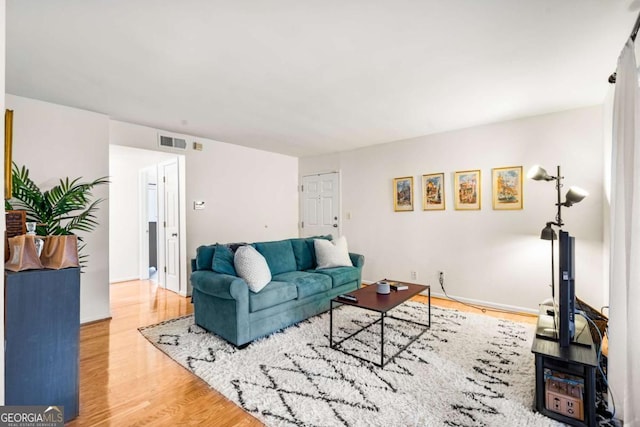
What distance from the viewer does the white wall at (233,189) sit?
4344 millimetres

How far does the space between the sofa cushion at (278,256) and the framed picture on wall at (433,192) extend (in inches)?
80.8

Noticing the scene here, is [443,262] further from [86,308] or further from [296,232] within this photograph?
[86,308]

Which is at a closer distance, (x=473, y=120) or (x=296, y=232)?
(x=473, y=120)

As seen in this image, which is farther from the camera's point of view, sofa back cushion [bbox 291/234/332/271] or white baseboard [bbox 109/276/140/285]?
white baseboard [bbox 109/276/140/285]

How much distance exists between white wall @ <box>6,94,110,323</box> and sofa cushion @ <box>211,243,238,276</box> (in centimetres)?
144

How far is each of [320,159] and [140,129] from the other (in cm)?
295

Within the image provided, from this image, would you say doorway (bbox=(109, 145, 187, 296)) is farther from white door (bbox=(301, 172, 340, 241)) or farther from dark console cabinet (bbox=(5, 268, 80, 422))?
dark console cabinet (bbox=(5, 268, 80, 422))

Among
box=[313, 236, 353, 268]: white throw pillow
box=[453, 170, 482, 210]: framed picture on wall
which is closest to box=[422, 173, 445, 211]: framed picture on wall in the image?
box=[453, 170, 482, 210]: framed picture on wall

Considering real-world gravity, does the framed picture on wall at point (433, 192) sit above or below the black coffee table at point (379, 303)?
above

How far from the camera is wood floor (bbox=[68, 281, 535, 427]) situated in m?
1.76

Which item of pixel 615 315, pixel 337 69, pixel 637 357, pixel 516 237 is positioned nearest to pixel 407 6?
pixel 337 69

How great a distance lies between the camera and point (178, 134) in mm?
4234

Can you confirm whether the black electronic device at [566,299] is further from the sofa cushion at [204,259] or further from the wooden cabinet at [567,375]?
A: the sofa cushion at [204,259]

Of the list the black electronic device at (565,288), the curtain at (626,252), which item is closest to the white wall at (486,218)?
the curtain at (626,252)
